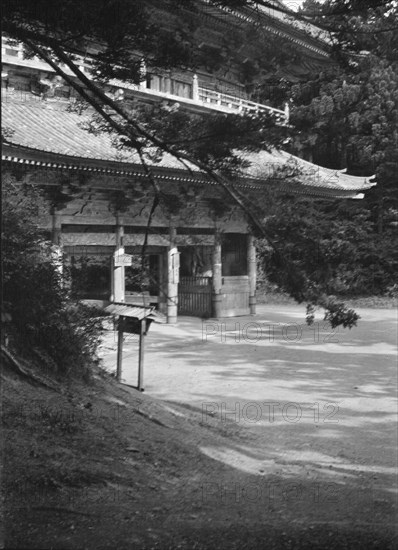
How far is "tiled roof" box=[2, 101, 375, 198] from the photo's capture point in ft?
9.53

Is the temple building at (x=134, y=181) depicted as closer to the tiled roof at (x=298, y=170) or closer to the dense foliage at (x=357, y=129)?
the tiled roof at (x=298, y=170)

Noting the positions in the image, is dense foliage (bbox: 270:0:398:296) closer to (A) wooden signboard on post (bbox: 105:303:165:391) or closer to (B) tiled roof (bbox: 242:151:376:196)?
(B) tiled roof (bbox: 242:151:376:196)

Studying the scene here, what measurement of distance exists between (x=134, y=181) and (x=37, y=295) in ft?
2.57

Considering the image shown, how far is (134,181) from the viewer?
10.7ft

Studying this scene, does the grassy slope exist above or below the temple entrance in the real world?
below

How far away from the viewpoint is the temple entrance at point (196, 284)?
468 centimetres

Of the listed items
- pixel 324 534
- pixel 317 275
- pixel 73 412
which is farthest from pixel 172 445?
pixel 317 275

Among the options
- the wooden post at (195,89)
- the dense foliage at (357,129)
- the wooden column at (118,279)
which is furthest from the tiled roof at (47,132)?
the dense foliage at (357,129)

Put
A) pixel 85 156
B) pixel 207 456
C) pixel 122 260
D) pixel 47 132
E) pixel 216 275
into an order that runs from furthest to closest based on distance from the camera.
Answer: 1. pixel 47 132
2. pixel 216 275
3. pixel 85 156
4. pixel 207 456
5. pixel 122 260

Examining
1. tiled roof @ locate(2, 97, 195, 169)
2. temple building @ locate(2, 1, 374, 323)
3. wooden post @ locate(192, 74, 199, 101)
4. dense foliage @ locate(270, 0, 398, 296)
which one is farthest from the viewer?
→ tiled roof @ locate(2, 97, 195, 169)

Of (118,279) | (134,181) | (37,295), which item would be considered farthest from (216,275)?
(37,295)

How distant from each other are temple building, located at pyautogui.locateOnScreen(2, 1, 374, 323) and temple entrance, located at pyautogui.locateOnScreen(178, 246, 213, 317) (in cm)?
2

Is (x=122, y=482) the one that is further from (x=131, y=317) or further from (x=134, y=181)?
(x=134, y=181)

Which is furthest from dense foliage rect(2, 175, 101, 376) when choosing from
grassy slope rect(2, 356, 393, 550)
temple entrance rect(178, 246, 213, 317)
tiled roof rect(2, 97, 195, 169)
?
tiled roof rect(2, 97, 195, 169)
